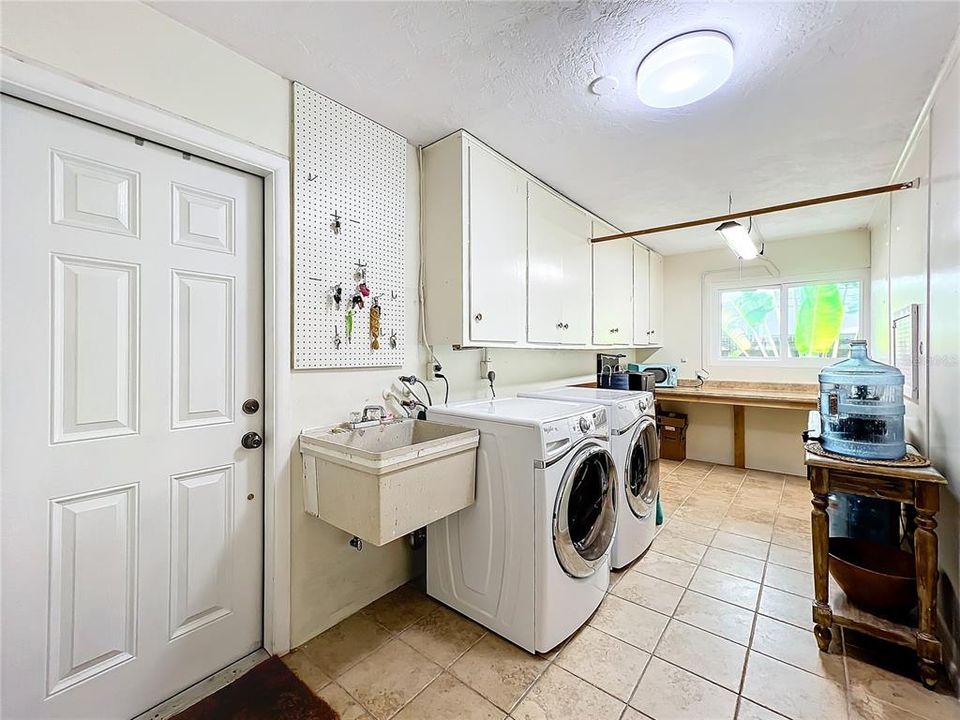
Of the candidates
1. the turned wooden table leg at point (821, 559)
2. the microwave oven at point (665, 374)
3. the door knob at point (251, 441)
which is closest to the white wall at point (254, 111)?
the door knob at point (251, 441)

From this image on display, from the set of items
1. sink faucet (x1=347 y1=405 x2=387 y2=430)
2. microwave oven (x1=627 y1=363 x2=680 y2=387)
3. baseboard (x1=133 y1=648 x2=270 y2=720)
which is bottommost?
baseboard (x1=133 y1=648 x2=270 y2=720)

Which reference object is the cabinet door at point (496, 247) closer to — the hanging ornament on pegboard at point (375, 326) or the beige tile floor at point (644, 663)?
the hanging ornament on pegboard at point (375, 326)

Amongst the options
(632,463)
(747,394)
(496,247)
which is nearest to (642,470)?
(632,463)

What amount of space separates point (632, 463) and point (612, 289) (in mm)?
1821

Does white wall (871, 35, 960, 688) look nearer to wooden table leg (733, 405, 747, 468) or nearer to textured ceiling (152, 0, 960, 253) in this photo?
textured ceiling (152, 0, 960, 253)

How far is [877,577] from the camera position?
166 centimetres

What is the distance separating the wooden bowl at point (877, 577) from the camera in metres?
1.63

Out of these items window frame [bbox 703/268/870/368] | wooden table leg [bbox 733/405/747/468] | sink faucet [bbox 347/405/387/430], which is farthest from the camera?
wooden table leg [bbox 733/405/747/468]

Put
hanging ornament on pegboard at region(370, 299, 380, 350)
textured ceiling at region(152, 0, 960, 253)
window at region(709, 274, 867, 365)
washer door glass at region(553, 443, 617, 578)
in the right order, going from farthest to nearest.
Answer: window at region(709, 274, 867, 365)
hanging ornament on pegboard at region(370, 299, 380, 350)
washer door glass at region(553, 443, 617, 578)
textured ceiling at region(152, 0, 960, 253)

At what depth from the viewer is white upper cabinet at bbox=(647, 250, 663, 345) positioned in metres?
4.51

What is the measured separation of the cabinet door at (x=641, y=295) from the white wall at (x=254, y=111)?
2.28 meters

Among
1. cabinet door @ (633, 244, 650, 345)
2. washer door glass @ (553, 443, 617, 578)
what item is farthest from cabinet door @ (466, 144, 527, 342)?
cabinet door @ (633, 244, 650, 345)

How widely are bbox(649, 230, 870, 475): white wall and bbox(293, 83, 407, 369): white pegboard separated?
376 cm

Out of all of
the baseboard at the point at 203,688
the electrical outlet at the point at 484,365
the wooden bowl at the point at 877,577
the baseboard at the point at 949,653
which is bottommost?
the baseboard at the point at 203,688
